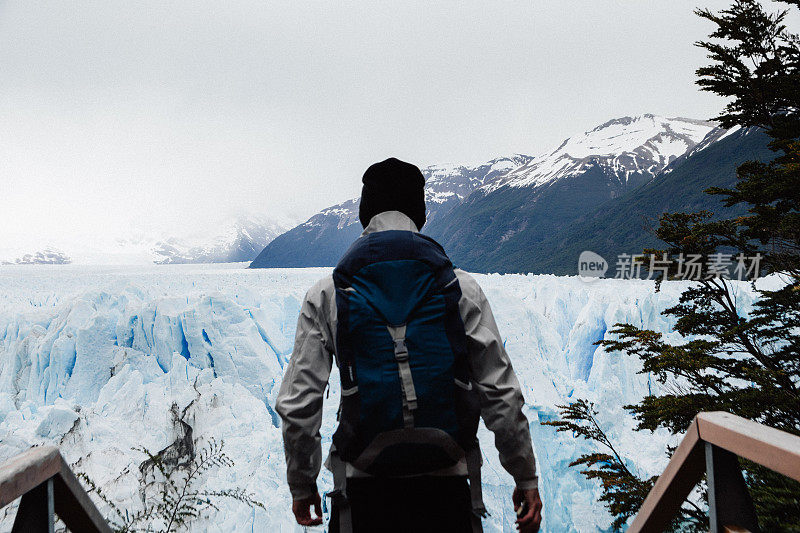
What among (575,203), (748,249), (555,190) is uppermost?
(748,249)

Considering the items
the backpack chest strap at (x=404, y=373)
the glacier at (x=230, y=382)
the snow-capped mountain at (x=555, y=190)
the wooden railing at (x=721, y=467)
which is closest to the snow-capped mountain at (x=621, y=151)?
the snow-capped mountain at (x=555, y=190)

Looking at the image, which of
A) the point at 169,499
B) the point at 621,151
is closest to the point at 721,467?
the point at 169,499

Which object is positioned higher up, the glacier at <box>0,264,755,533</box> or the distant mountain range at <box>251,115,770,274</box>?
the glacier at <box>0,264,755,533</box>

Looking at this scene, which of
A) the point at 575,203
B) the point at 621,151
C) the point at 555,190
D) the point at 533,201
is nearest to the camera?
the point at 575,203

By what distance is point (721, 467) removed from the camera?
0.78 meters

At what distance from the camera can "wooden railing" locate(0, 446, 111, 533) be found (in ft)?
2.19

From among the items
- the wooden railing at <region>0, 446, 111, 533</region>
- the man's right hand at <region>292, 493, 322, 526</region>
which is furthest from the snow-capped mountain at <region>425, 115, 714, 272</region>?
the wooden railing at <region>0, 446, 111, 533</region>

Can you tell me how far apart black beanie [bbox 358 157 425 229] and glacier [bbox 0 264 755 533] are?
18.2 ft

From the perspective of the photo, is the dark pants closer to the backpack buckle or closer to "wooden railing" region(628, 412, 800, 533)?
the backpack buckle

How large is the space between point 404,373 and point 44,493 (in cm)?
75

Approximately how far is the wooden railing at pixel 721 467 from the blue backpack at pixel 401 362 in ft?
1.44

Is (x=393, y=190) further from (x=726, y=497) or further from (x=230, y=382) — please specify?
(x=230, y=382)

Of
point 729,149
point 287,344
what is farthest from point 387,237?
point 729,149

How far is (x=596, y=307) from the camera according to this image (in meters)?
10.9
